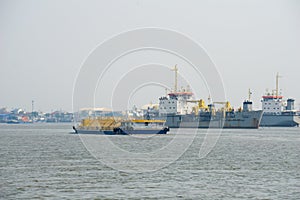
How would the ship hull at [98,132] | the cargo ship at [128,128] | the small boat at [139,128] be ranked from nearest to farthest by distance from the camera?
the small boat at [139,128], the cargo ship at [128,128], the ship hull at [98,132]

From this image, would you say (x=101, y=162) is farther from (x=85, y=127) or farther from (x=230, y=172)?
(x=85, y=127)

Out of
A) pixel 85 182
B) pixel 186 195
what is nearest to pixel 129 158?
pixel 85 182

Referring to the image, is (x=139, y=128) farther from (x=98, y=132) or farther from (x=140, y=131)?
(x=98, y=132)

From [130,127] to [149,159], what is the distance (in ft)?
208

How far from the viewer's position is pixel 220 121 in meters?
190

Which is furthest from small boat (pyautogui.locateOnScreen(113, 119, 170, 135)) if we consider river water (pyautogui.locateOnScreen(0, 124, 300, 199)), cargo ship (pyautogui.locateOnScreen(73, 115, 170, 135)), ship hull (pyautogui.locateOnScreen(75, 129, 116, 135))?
river water (pyautogui.locateOnScreen(0, 124, 300, 199))

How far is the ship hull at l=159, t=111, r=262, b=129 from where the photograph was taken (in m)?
186

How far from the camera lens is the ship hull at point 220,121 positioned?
18562 centimetres

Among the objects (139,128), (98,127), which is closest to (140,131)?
(139,128)

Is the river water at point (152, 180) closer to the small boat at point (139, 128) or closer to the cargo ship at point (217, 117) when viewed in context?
the small boat at point (139, 128)

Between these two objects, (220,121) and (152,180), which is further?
(220,121)

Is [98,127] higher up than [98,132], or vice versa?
[98,127]

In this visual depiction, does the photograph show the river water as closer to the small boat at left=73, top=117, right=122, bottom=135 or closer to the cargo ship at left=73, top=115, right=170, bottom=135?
the cargo ship at left=73, top=115, right=170, bottom=135

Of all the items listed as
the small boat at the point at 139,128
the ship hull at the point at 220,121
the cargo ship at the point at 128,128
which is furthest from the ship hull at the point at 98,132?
the ship hull at the point at 220,121
